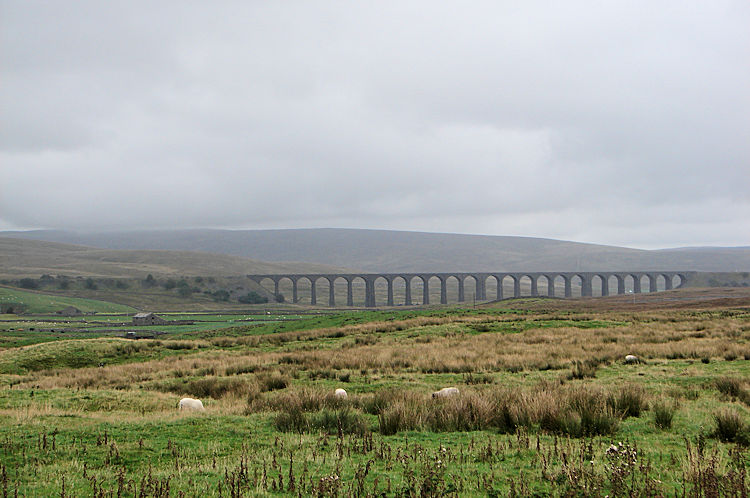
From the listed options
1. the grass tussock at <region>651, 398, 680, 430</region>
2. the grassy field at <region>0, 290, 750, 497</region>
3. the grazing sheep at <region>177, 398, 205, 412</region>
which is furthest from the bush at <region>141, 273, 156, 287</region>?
the grass tussock at <region>651, 398, 680, 430</region>

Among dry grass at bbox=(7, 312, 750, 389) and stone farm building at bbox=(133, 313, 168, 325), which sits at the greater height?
dry grass at bbox=(7, 312, 750, 389)

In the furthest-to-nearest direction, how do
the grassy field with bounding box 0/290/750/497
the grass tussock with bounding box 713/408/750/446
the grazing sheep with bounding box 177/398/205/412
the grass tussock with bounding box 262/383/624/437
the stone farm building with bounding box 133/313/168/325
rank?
1. the stone farm building with bounding box 133/313/168/325
2. the grazing sheep with bounding box 177/398/205/412
3. the grass tussock with bounding box 262/383/624/437
4. the grass tussock with bounding box 713/408/750/446
5. the grassy field with bounding box 0/290/750/497

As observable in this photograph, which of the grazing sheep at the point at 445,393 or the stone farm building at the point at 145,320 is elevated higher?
the grazing sheep at the point at 445,393

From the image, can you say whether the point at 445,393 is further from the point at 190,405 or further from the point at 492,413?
the point at 190,405

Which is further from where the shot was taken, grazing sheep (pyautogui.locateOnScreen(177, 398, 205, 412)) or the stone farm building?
the stone farm building

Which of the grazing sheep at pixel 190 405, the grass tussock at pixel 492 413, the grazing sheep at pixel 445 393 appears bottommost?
the grazing sheep at pixel 190 405

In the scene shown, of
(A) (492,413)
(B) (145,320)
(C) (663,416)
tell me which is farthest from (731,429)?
(B) (145,320)

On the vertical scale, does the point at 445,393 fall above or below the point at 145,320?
above

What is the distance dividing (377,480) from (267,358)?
2026cm

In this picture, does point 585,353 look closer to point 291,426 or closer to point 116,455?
point 291,426

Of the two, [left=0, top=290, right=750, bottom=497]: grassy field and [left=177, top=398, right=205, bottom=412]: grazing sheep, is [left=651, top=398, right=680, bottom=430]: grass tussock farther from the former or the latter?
[left=177, top=398, right=205, bottom=412]: grazing sheep

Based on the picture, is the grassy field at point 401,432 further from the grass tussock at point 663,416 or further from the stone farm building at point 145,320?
the stone farm building at point 145,320

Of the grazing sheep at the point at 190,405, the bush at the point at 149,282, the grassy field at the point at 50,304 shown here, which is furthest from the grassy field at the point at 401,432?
the bush at the point at 149,282

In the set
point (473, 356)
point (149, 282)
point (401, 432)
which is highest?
point (401, 432)
